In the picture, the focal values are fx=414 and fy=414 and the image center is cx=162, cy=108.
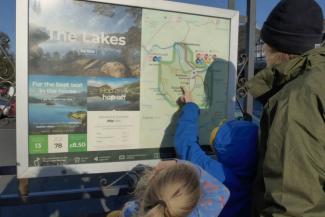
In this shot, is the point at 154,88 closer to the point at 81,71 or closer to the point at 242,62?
the point at 81,71

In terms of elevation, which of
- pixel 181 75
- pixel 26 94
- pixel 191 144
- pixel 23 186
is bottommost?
pixel 23 186

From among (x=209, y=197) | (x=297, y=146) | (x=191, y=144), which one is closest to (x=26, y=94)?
(x=191, y=144)

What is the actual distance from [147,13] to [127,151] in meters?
0.77

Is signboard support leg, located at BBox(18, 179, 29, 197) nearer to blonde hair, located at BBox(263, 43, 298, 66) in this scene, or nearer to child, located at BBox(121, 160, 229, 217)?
child, located at BBox(121, 160, 229, 217)

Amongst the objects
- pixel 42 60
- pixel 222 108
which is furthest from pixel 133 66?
pixel 222 108

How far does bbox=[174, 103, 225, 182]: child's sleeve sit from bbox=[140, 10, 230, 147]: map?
14 centimetres

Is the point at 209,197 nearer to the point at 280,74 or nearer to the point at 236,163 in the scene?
the point at 236,163

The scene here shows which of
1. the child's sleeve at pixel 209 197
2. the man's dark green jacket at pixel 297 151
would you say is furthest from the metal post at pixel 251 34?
the man's dark green jacket at pixel 297 151

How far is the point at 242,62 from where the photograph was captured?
9.80 feet

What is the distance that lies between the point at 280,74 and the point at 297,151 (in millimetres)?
398

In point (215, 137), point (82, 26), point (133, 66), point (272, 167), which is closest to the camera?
point (272, 167)

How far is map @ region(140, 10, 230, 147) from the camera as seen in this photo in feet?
7.64

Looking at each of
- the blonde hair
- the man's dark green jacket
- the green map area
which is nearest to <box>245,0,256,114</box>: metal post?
the green map area

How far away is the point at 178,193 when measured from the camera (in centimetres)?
159
